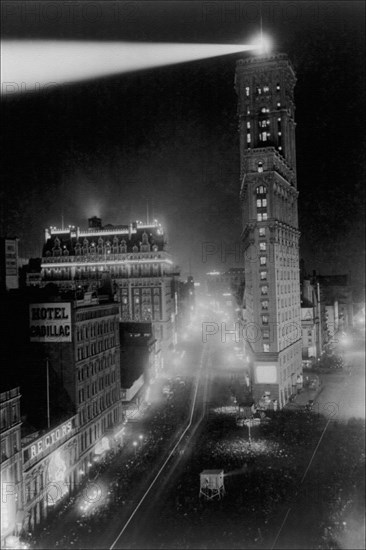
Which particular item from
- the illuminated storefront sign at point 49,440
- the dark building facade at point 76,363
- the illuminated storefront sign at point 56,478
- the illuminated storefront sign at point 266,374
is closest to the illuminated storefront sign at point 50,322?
the dark building facade at point 76,363

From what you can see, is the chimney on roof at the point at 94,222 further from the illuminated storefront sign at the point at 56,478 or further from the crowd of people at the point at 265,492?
the illuminated storefront sign at the point at 56,478

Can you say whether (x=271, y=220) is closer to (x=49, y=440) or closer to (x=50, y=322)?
(x=50, y=322)

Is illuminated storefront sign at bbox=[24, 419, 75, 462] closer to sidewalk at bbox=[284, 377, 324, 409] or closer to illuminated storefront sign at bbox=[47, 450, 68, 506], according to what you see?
illuminated storefront sign at bbox=[47, 450, 68, 506]

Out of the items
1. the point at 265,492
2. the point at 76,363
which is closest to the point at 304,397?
the point at 265,492

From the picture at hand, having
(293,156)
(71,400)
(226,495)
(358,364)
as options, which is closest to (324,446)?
(226,495)

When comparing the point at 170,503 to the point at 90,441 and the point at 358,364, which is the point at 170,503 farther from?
the point at 358,364

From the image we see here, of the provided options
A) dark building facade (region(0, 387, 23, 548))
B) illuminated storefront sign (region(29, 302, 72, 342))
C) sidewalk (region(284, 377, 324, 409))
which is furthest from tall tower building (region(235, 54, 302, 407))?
dark building facade (region(0, 387, 23, 548))
